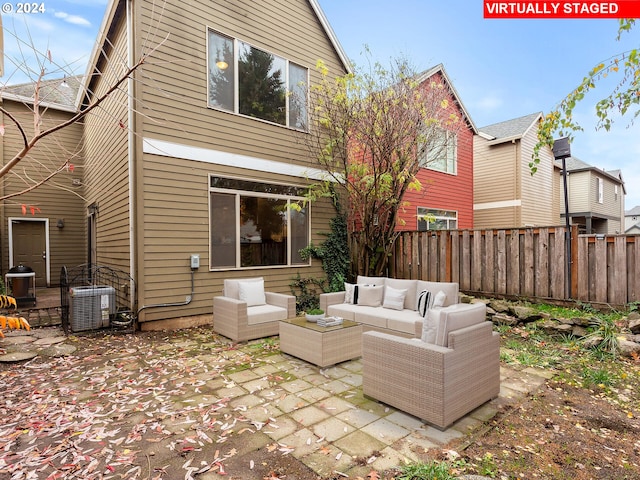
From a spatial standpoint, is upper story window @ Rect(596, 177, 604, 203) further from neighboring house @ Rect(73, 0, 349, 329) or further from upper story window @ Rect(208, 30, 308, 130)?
upper story window @ Rect(208, 30, 308, 130)

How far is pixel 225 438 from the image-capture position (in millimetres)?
2727

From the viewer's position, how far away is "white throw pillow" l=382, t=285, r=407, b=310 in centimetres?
565

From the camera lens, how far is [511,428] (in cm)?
289

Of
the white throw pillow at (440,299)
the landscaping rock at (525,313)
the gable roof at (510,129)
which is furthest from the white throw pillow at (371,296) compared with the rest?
the gable roof at (510,129)

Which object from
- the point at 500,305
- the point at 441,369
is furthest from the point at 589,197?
the point at 441,369

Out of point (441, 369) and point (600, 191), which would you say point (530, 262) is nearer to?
point (441, 369)

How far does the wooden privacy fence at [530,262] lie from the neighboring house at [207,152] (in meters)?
2.55

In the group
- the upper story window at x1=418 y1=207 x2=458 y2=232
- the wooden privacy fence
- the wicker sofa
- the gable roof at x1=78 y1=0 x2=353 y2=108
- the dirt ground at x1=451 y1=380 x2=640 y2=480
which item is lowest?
the dirt ground at x1=451 y1=380 x2=640 y2=480

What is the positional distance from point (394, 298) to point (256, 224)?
3.32 metres

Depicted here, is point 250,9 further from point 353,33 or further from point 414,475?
point 414,475

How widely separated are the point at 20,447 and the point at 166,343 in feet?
9.10

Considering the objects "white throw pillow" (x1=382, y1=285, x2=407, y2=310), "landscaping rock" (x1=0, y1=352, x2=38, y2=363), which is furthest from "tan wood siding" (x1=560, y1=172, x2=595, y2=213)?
"landscaping rock" (x1=0, y1=352, x2=38, y2=363)

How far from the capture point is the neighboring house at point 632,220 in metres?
42.2

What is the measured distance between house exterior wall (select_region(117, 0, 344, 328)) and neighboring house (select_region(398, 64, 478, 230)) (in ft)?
16.3
